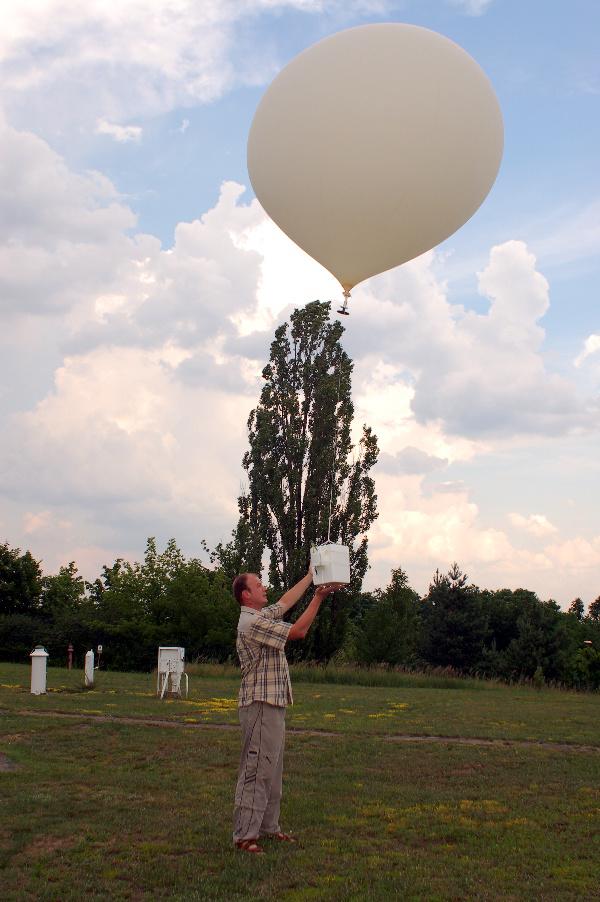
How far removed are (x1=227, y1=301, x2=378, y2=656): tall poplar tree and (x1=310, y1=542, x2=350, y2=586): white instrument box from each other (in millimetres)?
25566

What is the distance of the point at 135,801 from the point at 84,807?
19.2 inches

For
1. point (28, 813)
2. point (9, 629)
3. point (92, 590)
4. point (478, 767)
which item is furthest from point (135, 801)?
point (92, 590)

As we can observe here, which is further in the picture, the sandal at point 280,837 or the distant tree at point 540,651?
the distant tree at point 540,651

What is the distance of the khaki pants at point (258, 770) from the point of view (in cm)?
621

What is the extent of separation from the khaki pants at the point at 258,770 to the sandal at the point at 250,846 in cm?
3

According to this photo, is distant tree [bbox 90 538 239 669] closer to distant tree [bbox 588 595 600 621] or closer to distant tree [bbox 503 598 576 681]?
distant tree [bbox 503 598 576 681]

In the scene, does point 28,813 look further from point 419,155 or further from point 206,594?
point 206,594

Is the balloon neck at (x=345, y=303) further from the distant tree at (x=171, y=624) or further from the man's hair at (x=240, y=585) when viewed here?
the distant tree at (x=171, y=624)

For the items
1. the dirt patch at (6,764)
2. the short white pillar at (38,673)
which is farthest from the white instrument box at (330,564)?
the short white pillar at (38,673)

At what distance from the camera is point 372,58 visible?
30.2 ft

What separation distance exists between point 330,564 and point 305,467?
88.8 feet

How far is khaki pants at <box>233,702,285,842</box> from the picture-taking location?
621 cm

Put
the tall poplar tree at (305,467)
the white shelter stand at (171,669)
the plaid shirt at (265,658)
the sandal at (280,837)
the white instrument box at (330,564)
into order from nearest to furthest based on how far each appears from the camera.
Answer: the white instrument box at (330,564) → the plaid shirt at (265,658) → the sandal at (280,837) → the white shelter stand at (171,669) → the tall poplar tree at (305,467)

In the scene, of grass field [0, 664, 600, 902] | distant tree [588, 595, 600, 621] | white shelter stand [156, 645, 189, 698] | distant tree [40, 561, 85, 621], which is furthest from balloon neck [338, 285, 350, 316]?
distant tree [588, 595, 600, 621]
